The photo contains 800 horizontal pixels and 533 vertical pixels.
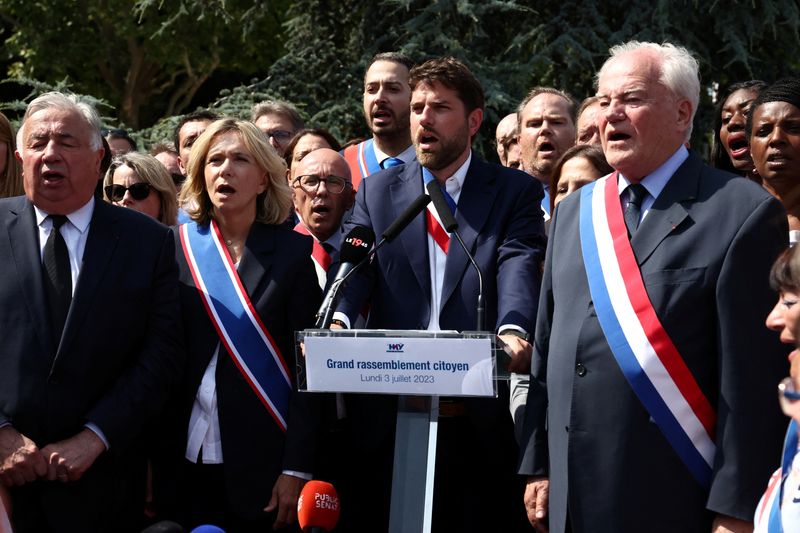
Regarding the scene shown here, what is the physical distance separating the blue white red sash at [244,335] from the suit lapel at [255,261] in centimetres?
4

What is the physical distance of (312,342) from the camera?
4.35 metres

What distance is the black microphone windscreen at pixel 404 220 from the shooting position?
4.63 m

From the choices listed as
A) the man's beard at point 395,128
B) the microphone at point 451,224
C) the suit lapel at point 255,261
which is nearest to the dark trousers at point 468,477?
the microphone at point 451,224

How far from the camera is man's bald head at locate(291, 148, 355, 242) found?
634 cm

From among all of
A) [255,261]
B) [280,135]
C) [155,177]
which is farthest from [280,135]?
[255,261]

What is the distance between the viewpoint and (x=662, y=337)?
410 cm

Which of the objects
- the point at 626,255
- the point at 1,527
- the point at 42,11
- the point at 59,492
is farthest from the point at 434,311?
the point at 42,11

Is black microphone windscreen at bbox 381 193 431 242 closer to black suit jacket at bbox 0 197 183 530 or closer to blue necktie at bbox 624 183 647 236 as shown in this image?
blue necktie at bbox 624 183 647 236

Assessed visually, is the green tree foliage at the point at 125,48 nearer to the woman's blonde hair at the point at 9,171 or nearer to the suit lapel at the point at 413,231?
the woman's blonde hair at the point at 9,171

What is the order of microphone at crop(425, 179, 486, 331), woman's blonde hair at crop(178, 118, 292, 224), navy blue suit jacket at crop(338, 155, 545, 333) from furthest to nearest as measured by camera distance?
woman's blonde hair at crop(178, 118, 292, 224), navy blue suit jacket at crop(338, 155, 545, 333), microphone at crop(425, 179, 486, 331)

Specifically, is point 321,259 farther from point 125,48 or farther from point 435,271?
point 125,48

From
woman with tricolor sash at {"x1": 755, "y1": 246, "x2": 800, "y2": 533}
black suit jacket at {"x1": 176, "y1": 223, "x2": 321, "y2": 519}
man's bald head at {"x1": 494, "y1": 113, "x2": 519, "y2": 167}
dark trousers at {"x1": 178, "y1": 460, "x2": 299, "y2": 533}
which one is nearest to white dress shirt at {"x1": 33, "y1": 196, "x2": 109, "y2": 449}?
black suit jacket at {"x1": 176, "y1": 223, "x2": 321, "y2": 519}

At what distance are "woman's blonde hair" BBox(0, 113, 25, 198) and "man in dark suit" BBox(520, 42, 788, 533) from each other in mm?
3318

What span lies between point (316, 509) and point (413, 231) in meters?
1.62
